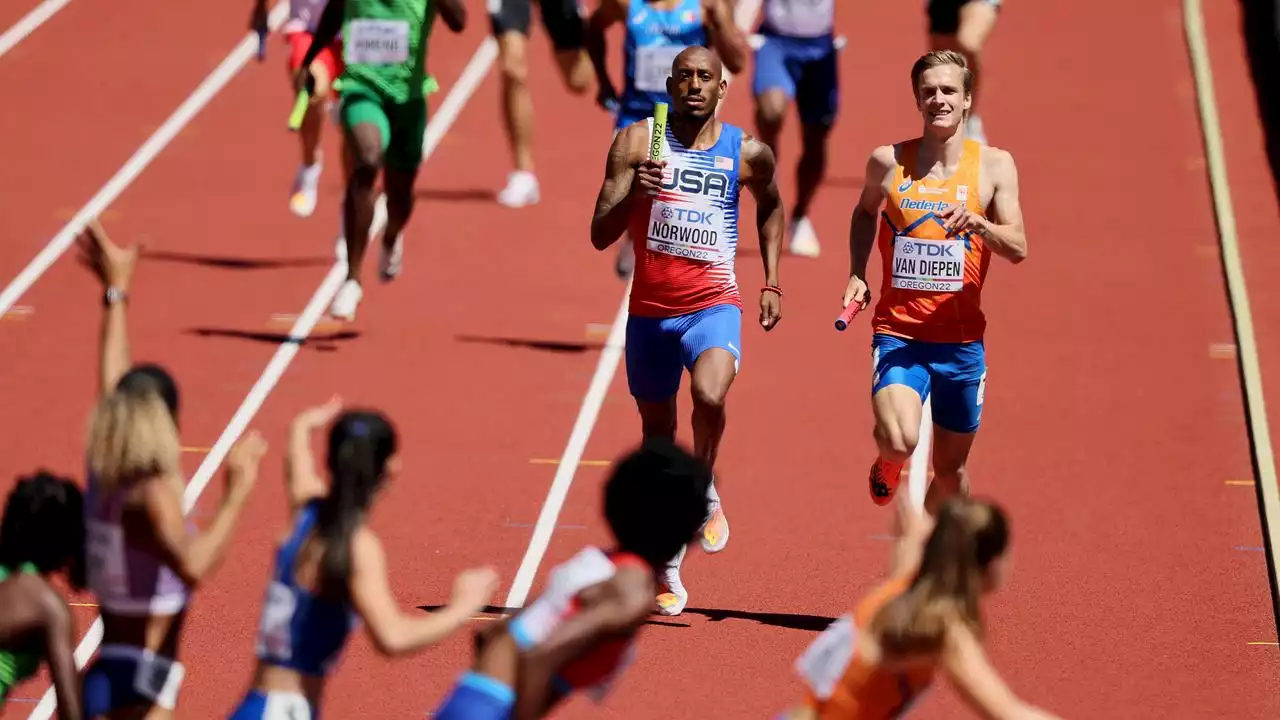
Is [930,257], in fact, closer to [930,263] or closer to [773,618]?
[930,263]

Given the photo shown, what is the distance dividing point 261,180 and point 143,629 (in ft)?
32.3

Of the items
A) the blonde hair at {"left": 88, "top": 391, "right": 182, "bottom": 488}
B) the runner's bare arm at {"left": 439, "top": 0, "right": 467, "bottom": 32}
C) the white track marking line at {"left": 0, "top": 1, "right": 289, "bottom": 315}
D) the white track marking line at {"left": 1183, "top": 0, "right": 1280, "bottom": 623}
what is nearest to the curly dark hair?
the blonde hair at {"left": 88, "top": 391, "right": 182, "bottom": 488}

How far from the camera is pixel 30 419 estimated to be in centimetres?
1109

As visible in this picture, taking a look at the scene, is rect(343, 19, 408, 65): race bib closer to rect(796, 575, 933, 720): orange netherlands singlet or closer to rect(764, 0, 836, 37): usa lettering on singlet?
rect(764, 0, 836, 37): usa lettering on singlet

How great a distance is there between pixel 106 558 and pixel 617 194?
3443mm

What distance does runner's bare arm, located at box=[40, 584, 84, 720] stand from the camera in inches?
208

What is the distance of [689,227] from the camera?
8.52 metres

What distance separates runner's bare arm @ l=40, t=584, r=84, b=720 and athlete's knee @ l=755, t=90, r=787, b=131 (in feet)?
27.0

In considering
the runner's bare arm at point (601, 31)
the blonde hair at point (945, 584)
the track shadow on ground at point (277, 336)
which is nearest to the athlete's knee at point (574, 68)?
the runner's bare arm at point (601, 31)

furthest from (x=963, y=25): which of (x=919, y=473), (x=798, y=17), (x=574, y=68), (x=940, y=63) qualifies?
(x=940, y=63)

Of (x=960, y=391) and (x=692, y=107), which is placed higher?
(x=692, y=107)

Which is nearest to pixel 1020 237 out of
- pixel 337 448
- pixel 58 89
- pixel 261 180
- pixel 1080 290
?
pixel 337 448

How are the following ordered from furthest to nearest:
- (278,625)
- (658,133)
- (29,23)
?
(29,23) < (658,133) < (278,625)

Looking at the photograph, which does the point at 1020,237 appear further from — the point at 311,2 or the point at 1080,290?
the point at 311,2
